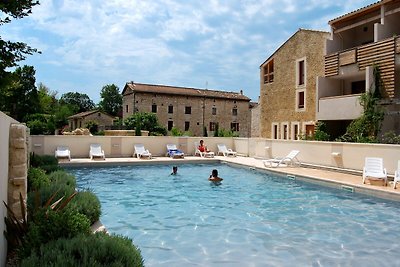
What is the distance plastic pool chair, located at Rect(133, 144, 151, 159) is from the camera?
62.2 feet

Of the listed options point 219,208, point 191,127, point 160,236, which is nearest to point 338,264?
point 160,236

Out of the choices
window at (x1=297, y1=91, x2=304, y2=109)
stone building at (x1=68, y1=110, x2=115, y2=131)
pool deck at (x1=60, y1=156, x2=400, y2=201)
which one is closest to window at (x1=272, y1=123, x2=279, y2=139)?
window at (x1=297, y1=91, x2=304, y2=109)

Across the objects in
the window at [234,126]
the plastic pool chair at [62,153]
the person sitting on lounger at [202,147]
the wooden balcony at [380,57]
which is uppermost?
the wooden balcony at [380,57]

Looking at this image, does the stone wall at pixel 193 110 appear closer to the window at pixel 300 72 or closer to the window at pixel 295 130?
the window at pixel 295 130

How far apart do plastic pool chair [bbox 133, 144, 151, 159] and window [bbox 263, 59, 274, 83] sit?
1557cm

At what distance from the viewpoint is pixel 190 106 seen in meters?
49.8

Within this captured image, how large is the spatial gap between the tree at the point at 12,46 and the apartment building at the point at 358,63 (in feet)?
51.1

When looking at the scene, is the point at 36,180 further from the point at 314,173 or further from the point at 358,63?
the point at 358,63

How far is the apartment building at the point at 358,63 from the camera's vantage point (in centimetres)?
1804

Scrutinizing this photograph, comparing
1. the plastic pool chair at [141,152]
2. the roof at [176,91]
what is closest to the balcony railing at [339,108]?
the plastic pool chair at [141,152]

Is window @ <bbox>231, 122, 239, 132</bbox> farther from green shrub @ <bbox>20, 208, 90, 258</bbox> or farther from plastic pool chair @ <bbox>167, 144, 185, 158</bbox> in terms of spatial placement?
green shrub @ <bbox>20, 208, 90, 258</bbox>

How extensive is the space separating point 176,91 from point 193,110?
345 cm

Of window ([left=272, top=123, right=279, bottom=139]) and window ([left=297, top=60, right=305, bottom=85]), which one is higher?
window ([left=297, top=60, right=305, bottom=85])

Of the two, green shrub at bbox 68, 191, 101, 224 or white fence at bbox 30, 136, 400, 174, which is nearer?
green shrub at bbox 68, 191, 101, 224
